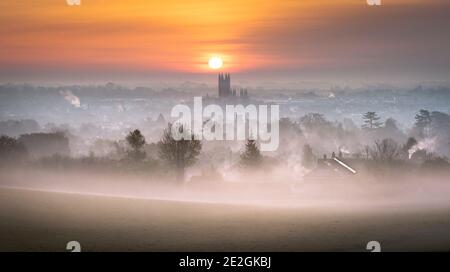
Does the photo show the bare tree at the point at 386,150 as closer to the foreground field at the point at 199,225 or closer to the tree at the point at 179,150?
the foreground field at the point at 199,225

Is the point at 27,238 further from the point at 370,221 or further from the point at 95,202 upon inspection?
the point at 370,221

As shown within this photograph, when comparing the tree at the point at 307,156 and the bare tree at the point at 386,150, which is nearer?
A: the bare tree at the point at 386,150

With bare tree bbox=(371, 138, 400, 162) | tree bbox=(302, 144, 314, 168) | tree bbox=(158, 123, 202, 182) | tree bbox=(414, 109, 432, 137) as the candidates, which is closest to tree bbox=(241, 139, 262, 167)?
tree bbox=(302, 144, 314, 168)

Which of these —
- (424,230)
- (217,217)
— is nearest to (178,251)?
(217,217)

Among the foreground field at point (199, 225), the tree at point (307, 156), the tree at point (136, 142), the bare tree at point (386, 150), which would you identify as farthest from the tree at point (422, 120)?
the tree at point (136, 142)

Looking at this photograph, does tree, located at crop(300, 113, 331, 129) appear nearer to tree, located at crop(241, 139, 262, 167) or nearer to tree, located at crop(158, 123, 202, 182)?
tree, located at crop(241, 139, 262, 167)

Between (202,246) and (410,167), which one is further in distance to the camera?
(410,167)

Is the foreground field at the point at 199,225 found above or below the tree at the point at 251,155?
below
